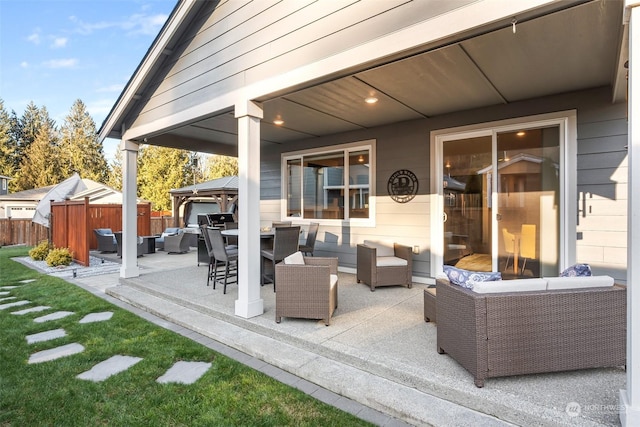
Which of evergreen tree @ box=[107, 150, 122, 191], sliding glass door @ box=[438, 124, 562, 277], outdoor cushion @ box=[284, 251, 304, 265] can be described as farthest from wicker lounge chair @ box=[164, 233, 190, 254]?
evergreen tree @ box=[107, 150, 122, 191]

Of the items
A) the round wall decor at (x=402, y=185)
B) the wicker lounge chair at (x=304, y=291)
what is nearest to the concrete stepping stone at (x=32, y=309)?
the wicker lounge chair at (x=304, y=291)

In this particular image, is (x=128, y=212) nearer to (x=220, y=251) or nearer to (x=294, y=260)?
(x=220, y=251)

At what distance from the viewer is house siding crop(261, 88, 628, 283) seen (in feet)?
12.4

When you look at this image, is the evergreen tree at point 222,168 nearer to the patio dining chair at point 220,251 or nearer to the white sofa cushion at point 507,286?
the patio dining chair at point 220,251

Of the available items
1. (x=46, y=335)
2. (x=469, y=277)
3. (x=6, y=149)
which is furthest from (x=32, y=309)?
(x=6, y=149)

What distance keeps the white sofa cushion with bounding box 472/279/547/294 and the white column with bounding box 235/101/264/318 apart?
7.95ft

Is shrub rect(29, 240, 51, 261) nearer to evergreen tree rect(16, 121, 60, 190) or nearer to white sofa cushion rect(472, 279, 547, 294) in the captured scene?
white sofa cushion rect(472, 279, 547, 294)

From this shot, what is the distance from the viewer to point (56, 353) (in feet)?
10.3

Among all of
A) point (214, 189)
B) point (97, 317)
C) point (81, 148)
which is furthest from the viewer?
point (81, 148)

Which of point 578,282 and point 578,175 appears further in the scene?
point 578,175

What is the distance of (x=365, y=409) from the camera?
2.24 metres

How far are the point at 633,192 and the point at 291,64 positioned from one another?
298 centimetres

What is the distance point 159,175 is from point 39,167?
11.9 metres

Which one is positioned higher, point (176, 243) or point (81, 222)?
point (81, 222)
